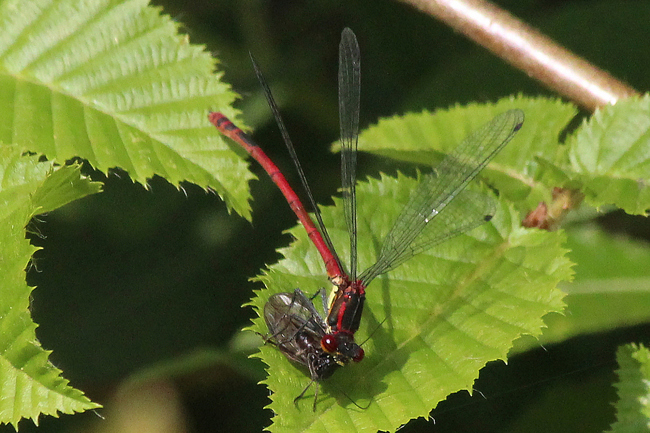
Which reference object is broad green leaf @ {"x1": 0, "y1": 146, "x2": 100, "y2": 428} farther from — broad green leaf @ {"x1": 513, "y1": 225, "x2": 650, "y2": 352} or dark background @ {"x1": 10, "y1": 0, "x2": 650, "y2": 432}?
broad green leaf @ {"x1": 513, "y1": 225, "x2": 650, "y2": 352}

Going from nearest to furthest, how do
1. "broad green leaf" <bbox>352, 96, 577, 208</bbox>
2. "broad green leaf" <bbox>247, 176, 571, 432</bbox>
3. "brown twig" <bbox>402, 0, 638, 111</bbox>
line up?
"broad green leaf" <bbox>247, 176, 571, 432</bbox>
"broad green leaf" <bbox>352, 96, 577, 208</bbox>
"brown twig" <bbox>402, 0, 638, 111</bbox>

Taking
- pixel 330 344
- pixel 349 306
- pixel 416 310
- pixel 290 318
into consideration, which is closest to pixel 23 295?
pixel 290 318

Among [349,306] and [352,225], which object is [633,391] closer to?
[349,306]

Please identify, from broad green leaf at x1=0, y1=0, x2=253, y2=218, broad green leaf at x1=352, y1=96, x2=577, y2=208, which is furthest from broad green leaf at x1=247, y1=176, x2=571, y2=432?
broad green leaf at x1=0, y1=0, x2=253, y2=218

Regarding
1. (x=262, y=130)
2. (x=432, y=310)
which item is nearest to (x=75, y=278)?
(x=262, y=130)

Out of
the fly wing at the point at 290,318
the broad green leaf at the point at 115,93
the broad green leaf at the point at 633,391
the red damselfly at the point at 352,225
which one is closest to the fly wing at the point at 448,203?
the red damselfly at the point at 352,225
